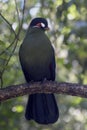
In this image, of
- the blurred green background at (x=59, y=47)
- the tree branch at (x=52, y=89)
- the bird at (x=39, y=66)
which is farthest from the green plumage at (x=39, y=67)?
the tree branch at (x=52, y=89)

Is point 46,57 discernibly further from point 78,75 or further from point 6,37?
point 78,75

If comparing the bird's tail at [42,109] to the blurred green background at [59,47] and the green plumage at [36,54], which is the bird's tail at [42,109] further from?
the blurred green background at [59,47]

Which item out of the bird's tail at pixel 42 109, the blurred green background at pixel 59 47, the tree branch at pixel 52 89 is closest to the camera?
the tree branch at pixel 52 89

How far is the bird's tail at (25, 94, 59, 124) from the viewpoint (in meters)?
5.43

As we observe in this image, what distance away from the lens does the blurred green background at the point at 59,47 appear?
6.10m

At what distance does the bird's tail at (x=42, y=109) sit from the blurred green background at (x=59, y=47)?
0.46 m

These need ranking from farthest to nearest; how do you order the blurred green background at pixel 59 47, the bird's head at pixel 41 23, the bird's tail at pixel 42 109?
the blurred green background at pixel 59 47, the bird's head at pixel 41 23, the bird's tail at pixel 42 109

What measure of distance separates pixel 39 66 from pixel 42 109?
43 centimetres

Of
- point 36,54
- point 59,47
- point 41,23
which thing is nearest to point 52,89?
point 36,54

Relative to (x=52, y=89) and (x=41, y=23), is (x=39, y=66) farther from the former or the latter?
(x=52, y=89)

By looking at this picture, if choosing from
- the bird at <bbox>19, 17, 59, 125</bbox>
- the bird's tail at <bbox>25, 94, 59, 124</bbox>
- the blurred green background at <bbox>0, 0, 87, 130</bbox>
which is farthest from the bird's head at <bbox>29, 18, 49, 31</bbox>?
the bird's tail at <bbox>25, 94, 59, 124</bbox>

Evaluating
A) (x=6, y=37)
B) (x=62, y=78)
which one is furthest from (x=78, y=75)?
(x=6, y=37)

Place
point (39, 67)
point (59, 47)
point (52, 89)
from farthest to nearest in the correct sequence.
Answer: point (59, 47) → point (39, 67) → point (52, 89)

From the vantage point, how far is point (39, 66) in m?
5.57
